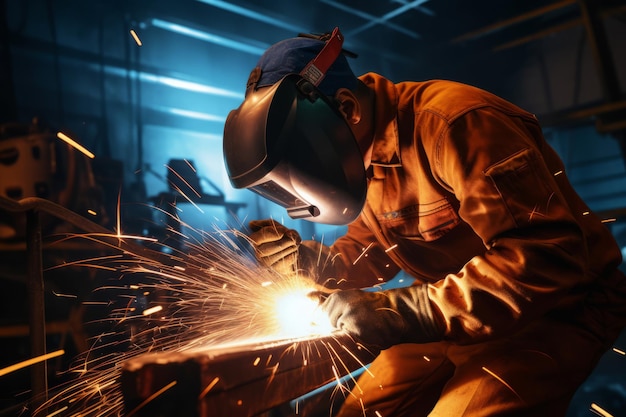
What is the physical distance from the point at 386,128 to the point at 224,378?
3.22ft

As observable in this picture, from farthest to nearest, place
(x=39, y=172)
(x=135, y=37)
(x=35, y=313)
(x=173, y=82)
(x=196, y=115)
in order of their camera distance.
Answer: (x=196, y=115), (x=173, y=82), (x=135, y=37), (x=39, y=172), (x=35, y=313)

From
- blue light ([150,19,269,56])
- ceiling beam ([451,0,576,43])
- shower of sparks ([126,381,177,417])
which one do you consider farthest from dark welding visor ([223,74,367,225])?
ceiling beam ([451,0,576,43])

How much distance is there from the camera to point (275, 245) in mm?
1734

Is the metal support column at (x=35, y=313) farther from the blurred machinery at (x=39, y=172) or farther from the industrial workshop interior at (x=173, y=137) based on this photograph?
the blurred machinery at (x=39, y=172)

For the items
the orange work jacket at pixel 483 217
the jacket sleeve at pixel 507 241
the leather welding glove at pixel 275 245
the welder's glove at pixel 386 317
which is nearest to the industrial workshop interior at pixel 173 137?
the leather welding glove at pixel 275 245

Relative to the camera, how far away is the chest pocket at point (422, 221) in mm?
1489

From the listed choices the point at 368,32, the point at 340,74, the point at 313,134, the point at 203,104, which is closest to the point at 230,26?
the point at 203,104

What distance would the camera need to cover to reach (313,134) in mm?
1335

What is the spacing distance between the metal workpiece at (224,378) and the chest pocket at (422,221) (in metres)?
0.56

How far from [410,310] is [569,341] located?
0.46 meters

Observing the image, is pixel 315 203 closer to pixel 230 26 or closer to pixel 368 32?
pixel 230 26

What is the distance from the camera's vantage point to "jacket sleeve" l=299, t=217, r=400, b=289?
1.95 m

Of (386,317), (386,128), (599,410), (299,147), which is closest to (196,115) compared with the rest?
(386,128)

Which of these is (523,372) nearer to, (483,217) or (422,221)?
(483,217)
